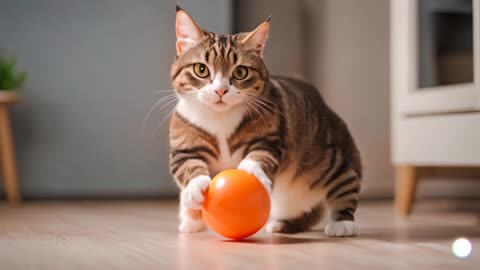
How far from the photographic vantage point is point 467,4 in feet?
6.57

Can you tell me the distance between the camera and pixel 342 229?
1.63 metres

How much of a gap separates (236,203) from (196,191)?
100 millimetres

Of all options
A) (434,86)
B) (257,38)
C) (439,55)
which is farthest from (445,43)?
(257,38)

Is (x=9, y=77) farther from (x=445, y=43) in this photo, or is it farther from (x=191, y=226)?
(x=445, y=43)

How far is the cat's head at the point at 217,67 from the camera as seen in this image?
148cm

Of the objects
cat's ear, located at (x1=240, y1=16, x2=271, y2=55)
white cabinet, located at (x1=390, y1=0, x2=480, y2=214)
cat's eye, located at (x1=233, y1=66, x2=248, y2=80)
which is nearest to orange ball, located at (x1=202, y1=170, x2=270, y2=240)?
cat's eye, located at (x1=233, y1=66, x2=248, y2=80)

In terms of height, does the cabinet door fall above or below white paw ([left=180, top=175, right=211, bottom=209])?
above

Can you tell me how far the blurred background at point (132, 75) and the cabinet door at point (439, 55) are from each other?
28.3 inches

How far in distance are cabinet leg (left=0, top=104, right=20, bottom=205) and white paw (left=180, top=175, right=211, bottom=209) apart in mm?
1498

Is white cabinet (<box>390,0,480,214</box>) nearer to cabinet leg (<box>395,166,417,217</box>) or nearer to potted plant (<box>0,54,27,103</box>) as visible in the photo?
cabinet leg (<box>395,166,417,217</box>)

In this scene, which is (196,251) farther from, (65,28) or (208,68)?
(65,28)

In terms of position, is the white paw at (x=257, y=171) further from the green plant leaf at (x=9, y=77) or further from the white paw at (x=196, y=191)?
the green plant leaf at (x=9, y=77)

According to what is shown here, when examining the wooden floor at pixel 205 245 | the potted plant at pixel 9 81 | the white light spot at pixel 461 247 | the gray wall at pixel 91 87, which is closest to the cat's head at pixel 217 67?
the wooden floor at pixel 205 245

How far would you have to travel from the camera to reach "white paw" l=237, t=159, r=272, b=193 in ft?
4.70
